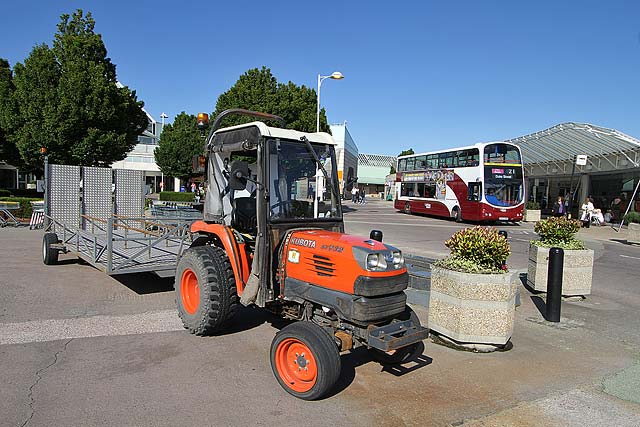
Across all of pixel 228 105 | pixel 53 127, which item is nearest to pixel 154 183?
pixel 228 105

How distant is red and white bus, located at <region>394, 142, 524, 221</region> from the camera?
22812mm

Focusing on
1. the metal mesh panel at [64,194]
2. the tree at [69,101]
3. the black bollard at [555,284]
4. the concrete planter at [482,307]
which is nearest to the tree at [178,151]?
the tree at [69,101]

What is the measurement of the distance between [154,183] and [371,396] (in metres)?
54.9

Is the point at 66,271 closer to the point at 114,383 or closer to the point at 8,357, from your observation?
the point at 8,357

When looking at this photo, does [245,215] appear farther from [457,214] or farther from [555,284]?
[457,214]

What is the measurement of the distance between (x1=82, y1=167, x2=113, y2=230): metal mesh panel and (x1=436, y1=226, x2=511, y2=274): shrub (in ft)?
31.1

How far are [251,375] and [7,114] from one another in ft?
69.8

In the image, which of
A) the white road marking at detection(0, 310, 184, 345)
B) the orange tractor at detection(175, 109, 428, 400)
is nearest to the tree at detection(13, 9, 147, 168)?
the white road marking at detection(0, 310, 184, 345)

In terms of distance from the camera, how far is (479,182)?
2300cm

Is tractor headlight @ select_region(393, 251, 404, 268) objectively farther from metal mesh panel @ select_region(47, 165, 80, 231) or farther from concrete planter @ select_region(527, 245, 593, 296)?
metal mesh panel @ select_region(47, 165, 80, 231)

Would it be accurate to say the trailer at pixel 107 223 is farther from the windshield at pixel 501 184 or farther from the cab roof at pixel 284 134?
the windshield at pixel 501 184

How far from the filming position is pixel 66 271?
29.2 ft

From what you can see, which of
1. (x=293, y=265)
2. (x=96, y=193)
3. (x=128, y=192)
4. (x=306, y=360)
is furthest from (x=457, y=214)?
(x=306, y=360)

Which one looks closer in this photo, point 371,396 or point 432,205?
point 371,396
